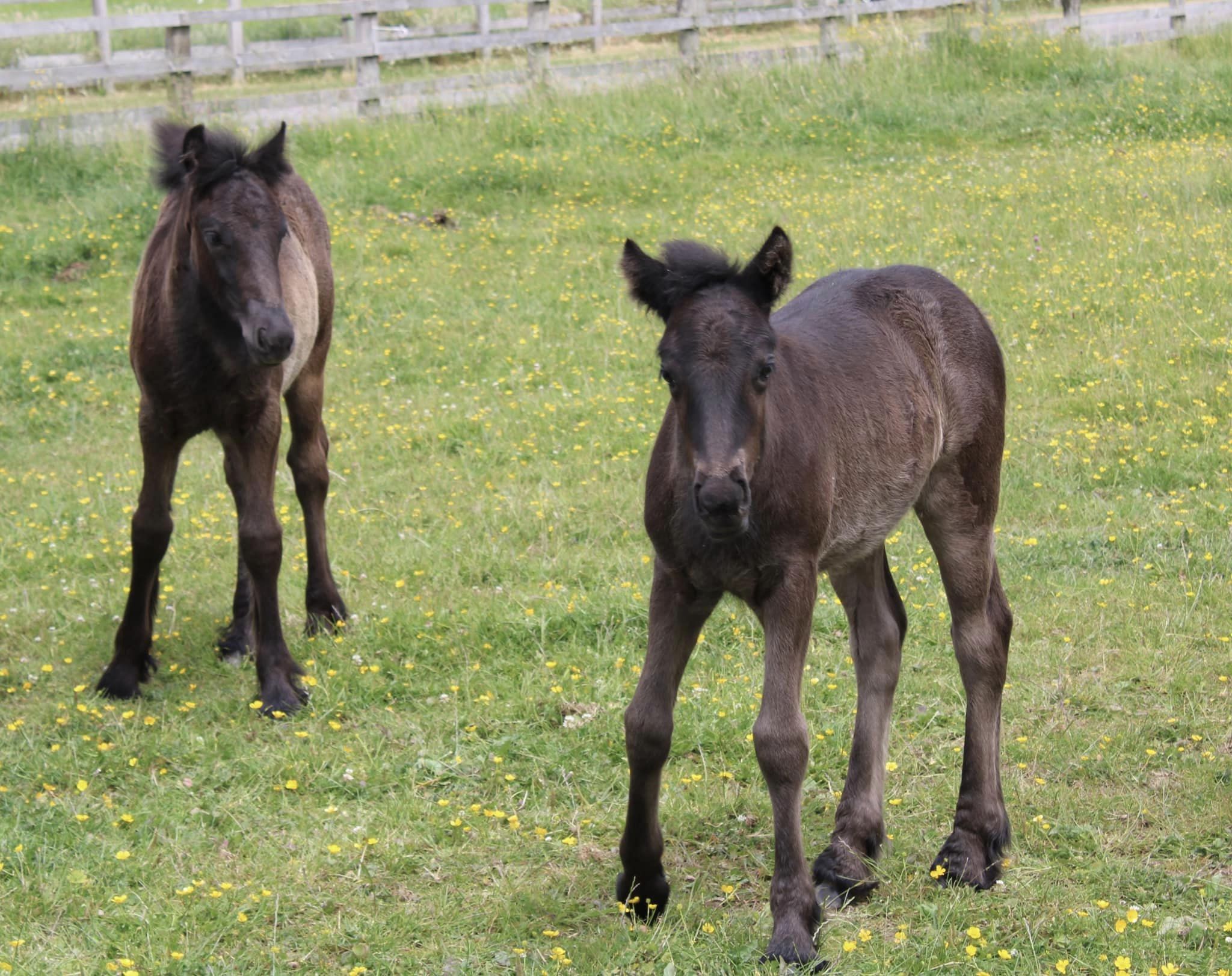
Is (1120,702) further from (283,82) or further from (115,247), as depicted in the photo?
(283,82)

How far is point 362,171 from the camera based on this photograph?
14617 mm

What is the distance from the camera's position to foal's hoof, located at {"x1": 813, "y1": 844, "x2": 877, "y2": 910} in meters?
4.49

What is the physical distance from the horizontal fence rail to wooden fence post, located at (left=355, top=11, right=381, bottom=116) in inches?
0.6

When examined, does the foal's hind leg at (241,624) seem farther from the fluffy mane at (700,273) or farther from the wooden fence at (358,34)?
the wooden fence at (358,34)

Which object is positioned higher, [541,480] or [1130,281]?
[1130,281]

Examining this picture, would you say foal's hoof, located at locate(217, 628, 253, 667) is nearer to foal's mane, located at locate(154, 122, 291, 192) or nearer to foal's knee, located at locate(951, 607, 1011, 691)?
foal's mane, located at locate(154, 122, 291, 192)

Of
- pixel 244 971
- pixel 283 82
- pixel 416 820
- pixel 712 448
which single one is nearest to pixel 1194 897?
pixel 712 448

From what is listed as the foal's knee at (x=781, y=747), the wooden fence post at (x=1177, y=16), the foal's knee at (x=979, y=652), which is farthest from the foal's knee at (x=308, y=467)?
the wooden fence post at (x=1177, y=16)

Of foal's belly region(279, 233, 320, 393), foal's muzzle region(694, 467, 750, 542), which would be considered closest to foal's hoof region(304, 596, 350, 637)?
foal's belly region(279, 233, 320, 393)

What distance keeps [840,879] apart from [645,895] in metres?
0.65

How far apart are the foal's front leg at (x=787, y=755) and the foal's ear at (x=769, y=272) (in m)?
0.81

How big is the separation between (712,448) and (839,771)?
6.76 ft

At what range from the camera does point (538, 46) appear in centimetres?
1756

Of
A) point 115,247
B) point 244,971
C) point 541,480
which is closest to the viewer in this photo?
point 244,971
